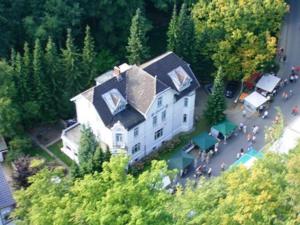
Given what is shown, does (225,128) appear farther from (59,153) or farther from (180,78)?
(59,153)

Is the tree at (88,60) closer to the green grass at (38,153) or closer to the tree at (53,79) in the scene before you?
the tree at (53,79)

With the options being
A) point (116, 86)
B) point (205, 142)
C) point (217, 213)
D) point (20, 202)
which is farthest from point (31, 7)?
point (217, 213)

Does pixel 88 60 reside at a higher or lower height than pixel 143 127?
higher

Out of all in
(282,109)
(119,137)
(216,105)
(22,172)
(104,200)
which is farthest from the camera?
(282,109)

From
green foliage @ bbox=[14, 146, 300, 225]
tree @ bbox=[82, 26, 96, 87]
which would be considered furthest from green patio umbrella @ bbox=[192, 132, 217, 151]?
green foliage @ bbox=[14, 146, 300, 225]

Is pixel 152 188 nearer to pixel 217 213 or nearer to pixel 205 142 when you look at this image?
pixel 217 213

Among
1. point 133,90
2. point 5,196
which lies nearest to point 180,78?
point 133,90

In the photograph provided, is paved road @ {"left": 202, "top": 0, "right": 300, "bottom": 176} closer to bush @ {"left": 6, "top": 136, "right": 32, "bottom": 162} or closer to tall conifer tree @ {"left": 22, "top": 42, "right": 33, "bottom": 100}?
bush @ {"left": 6, "top": 136, "right": 32, "bottom": 162}
